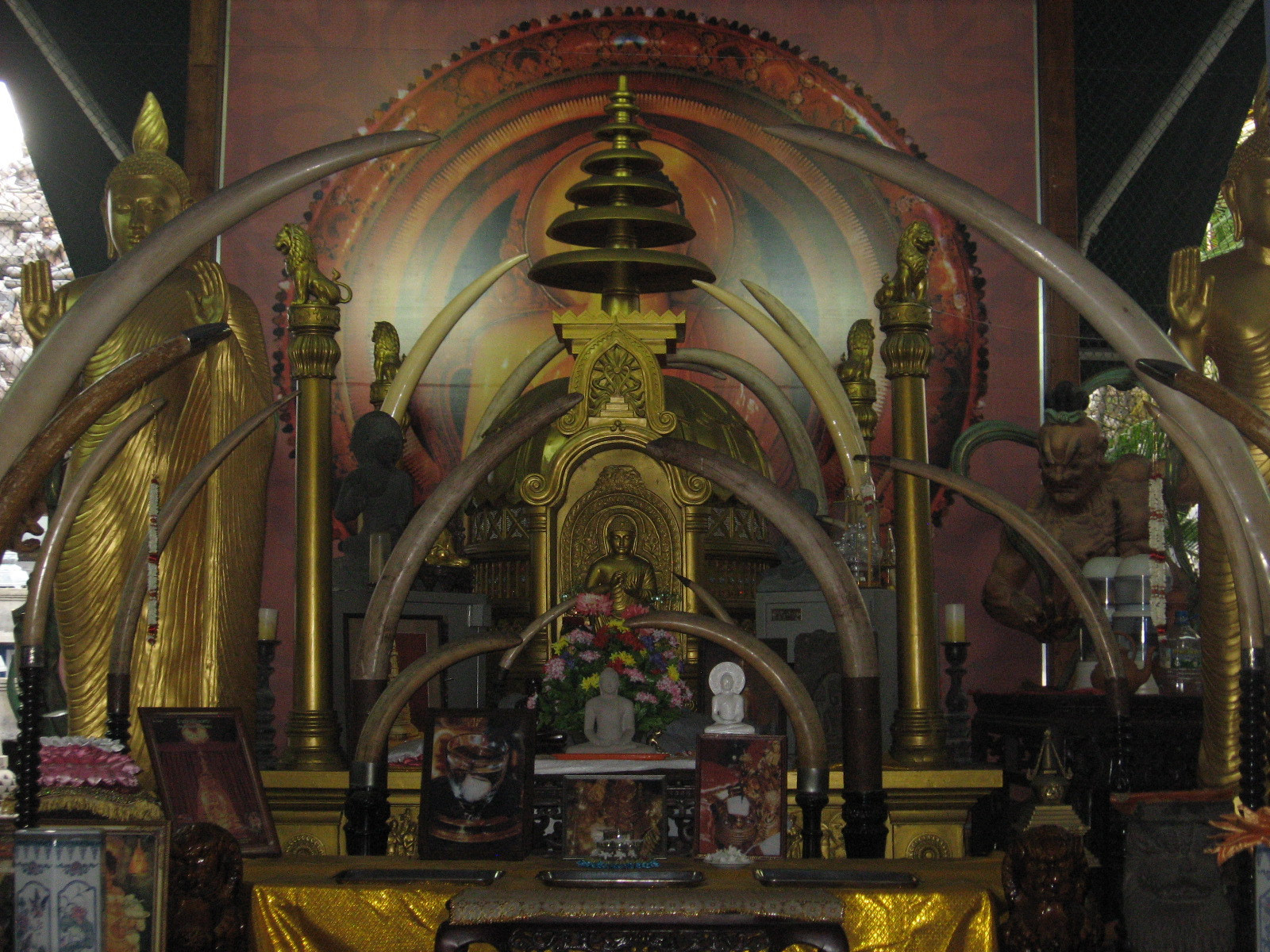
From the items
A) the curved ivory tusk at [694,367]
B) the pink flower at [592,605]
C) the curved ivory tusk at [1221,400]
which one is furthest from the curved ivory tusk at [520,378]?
the curved ivory tusk at [1221,400]

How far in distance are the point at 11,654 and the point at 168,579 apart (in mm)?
1781

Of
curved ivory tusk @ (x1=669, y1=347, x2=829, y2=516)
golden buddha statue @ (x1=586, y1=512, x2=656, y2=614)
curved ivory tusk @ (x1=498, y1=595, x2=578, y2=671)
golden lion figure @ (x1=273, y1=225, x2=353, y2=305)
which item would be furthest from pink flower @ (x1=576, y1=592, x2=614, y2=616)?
curved ivory tusk @ (x1=669, y1=347, x2=829, y2=516)

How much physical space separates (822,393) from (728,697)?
2115 mm

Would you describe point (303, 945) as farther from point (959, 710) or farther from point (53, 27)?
point (53, 27)

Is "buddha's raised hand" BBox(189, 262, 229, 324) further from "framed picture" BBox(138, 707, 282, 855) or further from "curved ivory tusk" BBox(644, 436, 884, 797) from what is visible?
"curved ivory tusk" BBox(644, 436, 884, 797)

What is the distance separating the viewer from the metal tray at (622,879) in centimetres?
343

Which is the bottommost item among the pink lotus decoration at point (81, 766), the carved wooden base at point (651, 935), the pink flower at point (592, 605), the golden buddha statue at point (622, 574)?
the carved wooden base at point (651, 935)

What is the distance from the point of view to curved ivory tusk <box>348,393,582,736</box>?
4383 mm

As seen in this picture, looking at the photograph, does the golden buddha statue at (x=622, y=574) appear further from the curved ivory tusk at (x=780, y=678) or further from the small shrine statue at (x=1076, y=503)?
the small shrine statue at (x=1076, y=503)

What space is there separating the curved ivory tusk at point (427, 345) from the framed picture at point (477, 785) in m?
2.61

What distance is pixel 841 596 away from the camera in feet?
14.0

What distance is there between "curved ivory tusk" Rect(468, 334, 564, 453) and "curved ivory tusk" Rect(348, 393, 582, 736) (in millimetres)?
2643

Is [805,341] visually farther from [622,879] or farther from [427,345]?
[622,879]

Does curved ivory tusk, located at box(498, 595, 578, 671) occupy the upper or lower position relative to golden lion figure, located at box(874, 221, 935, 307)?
lower
